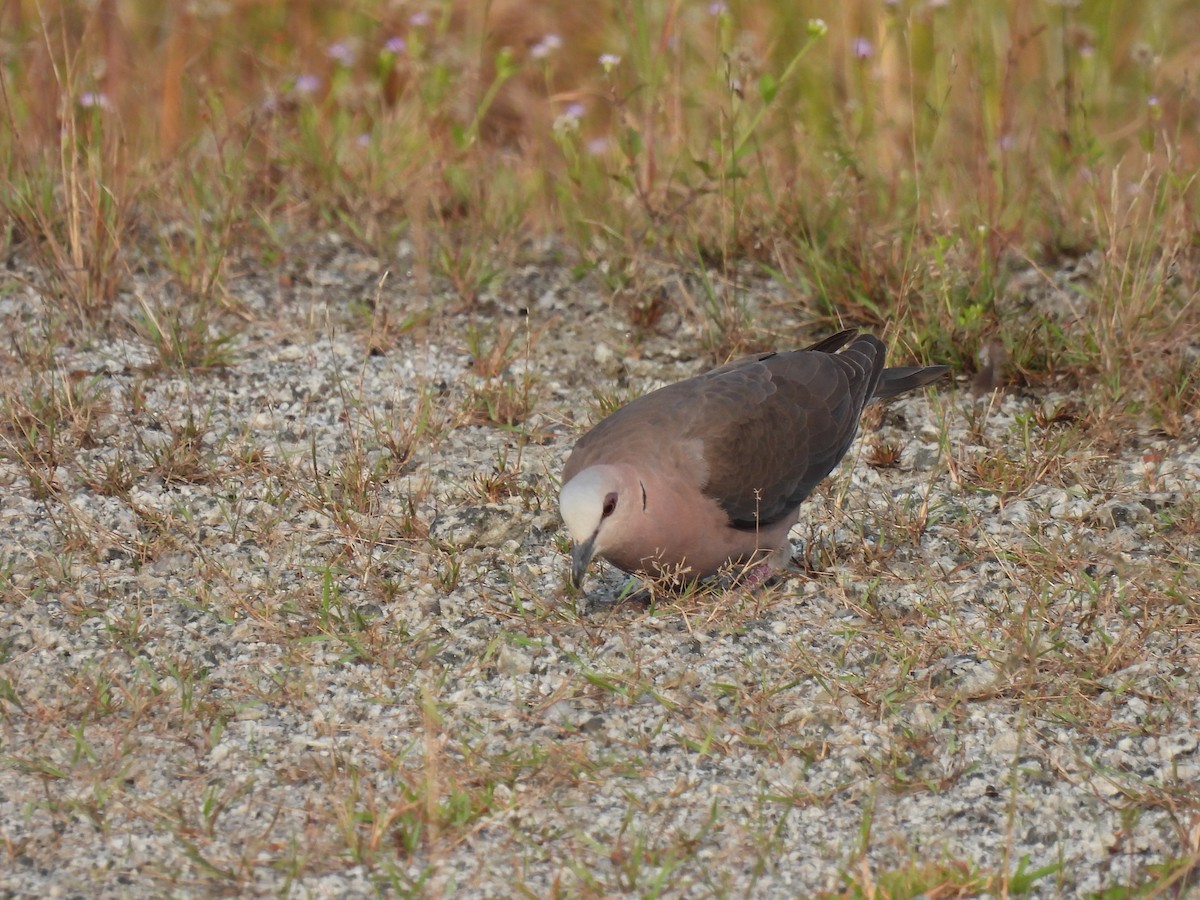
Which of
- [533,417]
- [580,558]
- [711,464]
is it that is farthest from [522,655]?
[533,417]

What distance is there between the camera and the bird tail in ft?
16.0

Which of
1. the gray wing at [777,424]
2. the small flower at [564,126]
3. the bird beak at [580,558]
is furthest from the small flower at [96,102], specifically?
the bird beak at [580,558]

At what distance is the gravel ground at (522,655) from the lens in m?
3.08

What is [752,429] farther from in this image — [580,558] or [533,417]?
[533,417]

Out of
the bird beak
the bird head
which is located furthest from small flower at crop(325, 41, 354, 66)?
the bird beak

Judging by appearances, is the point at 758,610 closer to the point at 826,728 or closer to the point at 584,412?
the point at 826,728

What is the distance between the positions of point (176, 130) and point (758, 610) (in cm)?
492

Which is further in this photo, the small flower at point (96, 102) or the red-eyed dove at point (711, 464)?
the small flower at point (96, 102)

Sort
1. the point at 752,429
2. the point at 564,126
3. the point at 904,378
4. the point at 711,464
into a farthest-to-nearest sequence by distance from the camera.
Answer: the point at 564,126 → the point at 904,378 → the point at 752,429 → the point at 711,464

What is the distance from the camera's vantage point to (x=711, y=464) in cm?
417

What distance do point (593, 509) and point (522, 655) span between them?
1.42ft

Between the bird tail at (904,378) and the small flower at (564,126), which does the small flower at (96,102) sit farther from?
the bird tail at (904,378)

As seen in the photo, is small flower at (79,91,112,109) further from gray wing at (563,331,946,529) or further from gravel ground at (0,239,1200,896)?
gray wing at (563,331,946,529)

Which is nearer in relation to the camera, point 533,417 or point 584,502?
point 584,502
